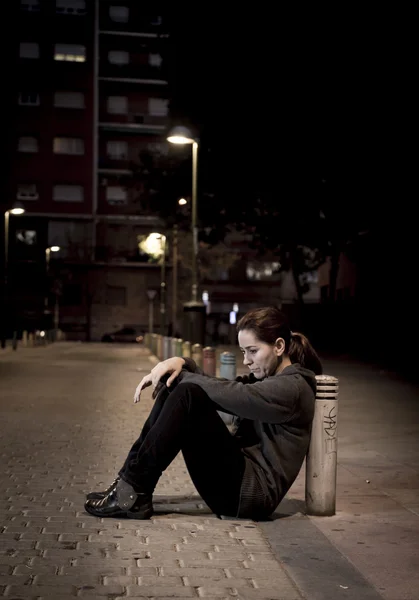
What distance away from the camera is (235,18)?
24219 millimetres

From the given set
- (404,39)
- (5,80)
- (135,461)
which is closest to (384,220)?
(404,39)

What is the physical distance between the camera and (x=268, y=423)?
553 centimetres

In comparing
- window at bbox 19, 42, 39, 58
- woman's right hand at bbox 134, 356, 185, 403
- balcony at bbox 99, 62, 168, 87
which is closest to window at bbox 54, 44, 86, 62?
window at bbox 19, 42, 39, 58

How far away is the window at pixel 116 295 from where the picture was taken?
75.2 meters

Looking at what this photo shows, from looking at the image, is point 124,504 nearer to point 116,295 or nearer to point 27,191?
point 27,191

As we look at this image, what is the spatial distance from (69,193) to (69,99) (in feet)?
27.0

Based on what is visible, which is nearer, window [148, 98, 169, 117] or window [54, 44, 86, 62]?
window [54, 44, 86, 62]

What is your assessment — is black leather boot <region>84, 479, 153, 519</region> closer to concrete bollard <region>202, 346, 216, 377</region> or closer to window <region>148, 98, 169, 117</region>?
concrete bollard <region>202, 346, 216, 377</region>

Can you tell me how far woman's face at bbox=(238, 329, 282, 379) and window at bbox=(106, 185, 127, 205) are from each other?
70216mm

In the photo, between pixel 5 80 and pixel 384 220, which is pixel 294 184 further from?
pixel 5 80

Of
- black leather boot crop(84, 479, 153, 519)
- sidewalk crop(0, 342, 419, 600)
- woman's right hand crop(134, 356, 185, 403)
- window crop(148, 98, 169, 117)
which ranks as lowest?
sidewalk crop(0, 342, 419, 600)

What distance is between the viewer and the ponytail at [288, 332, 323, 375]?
5648 millimetres

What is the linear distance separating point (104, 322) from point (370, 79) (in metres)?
54.7

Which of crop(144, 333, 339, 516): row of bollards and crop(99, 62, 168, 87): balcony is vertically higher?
crop(99, 62, 168, 87): balcony
